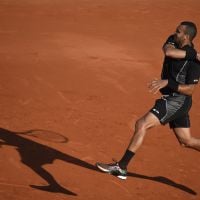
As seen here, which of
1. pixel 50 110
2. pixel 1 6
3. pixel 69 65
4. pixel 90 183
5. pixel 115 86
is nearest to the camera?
pixel 90 183

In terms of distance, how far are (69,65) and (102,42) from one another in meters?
2.48

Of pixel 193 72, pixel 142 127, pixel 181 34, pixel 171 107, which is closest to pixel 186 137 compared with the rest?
pixel 171 107

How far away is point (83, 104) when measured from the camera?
12.0m

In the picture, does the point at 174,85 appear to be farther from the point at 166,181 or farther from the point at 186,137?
the point at 166,181

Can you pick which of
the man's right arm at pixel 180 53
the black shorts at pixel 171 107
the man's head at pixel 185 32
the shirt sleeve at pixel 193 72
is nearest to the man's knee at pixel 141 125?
the black shorts at pixel 171 107

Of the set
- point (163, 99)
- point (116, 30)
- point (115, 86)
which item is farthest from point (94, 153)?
point (116, 30)

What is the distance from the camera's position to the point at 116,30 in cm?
1814

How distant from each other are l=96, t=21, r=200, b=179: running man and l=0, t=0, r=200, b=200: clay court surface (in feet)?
2.60

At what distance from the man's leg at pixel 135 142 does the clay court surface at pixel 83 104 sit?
0.36m

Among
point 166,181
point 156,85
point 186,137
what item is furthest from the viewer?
point 166,181

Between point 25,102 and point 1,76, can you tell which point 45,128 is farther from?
point 1,76

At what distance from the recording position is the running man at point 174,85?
8000 millimetres

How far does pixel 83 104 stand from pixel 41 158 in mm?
2812

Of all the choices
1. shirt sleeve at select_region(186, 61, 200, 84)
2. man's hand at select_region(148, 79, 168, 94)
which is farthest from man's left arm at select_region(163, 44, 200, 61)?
man's hand at select_region(148, 79, 168, 94)
